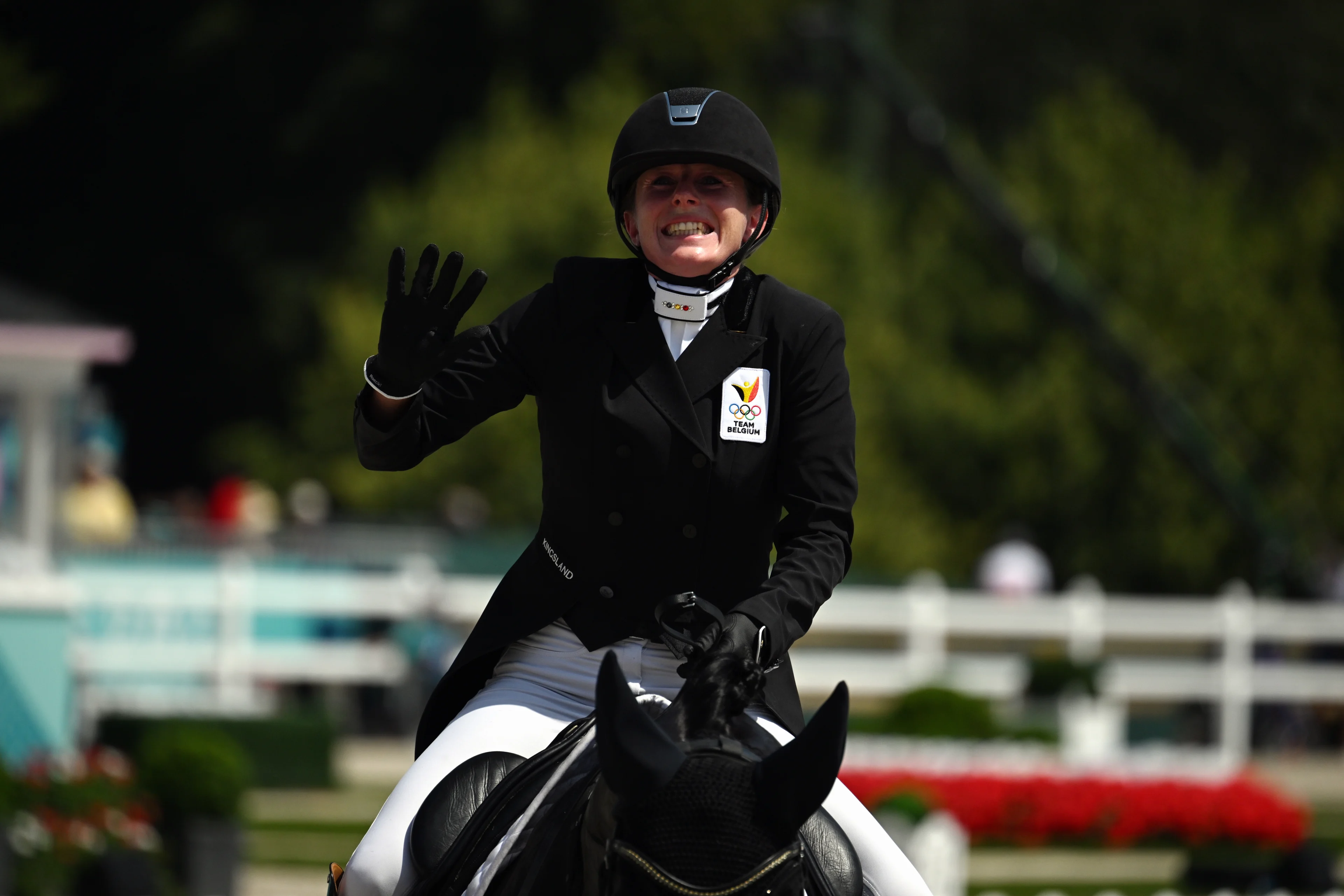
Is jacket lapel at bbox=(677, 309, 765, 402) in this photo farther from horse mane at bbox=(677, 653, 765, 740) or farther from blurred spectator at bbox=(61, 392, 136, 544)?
blurred spectator at bbox=(61, 392, 136, 544)

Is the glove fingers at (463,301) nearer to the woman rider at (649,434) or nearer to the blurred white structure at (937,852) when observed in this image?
the woman rider at (649,434)

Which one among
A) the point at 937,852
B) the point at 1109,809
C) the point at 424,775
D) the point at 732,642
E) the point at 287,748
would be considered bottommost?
the point at 1109,809

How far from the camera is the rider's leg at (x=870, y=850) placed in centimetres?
382

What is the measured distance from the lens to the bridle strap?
309 centimetres

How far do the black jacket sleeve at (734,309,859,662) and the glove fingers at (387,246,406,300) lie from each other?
74cm

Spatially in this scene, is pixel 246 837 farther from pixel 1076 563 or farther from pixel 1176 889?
pixel 1076 563

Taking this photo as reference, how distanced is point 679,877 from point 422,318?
119 cm

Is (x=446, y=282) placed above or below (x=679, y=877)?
above

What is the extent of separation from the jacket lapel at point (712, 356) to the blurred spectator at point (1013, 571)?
19.5 metres

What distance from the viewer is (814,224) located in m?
32.2

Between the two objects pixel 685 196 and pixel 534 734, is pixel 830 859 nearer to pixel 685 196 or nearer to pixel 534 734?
pixel 534 734

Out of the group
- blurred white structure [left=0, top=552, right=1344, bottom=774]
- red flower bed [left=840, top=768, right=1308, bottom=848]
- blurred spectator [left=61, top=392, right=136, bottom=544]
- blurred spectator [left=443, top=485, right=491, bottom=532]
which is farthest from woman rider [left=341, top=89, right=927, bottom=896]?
blurred spectator [left=443, top=485, right=491, bottom=532]

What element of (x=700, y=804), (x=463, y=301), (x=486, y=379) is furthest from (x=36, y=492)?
(x=700, y=804)

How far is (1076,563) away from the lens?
30.8 metres
